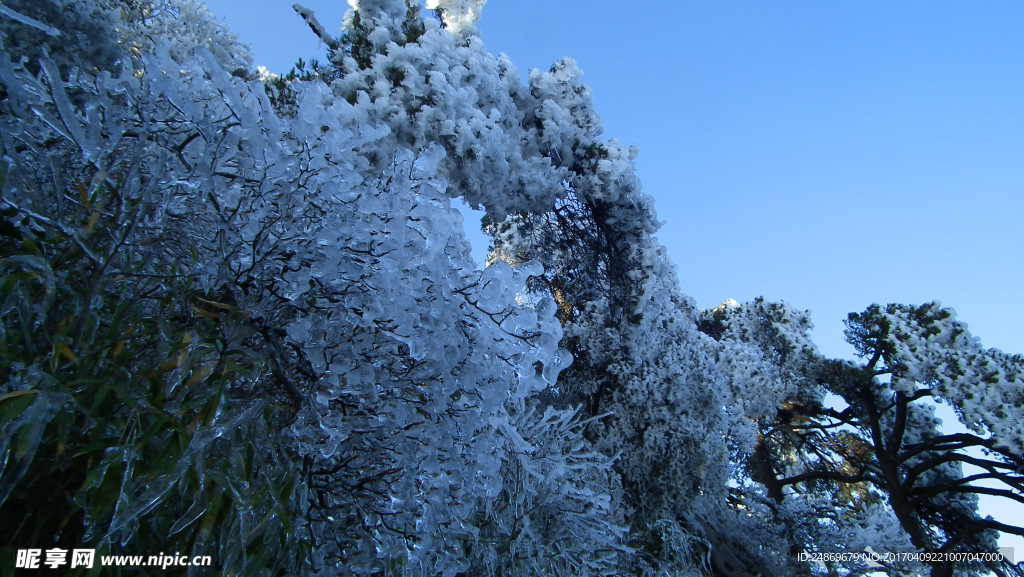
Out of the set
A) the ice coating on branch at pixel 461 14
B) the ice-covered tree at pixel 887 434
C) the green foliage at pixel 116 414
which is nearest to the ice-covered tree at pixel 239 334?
Answer: the green foliage at pixel 116 414

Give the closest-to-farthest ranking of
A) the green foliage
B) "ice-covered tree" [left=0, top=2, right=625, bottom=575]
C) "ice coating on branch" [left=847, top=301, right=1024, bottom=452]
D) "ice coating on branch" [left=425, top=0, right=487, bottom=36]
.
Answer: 1. the green foliage
2. "ice-covered tree" [left=0, top=2, right=625, bottom=575]
3. "ice coating on branch" [left=425, top=0, right=487, bottom=36]
4. "ice coating on branch" [left=847, top=301, right=1024, bottom=452]

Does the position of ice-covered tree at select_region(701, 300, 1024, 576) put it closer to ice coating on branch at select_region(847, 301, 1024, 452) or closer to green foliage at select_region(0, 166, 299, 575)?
ice coating on branch at select_region(847, 301, 1024, 452)

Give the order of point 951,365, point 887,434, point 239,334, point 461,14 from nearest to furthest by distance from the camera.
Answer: point 239,334, point 461,14, point 951,365, point 887,434

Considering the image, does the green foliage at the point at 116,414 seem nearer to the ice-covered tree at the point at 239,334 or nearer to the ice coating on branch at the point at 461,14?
the ice-covered tree at the point at 239,334

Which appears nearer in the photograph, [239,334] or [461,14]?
[239,334]

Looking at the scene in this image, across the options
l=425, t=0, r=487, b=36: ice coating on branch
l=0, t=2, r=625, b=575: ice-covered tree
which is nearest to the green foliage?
l=0, t=2, r=625, b=575: ice-covered tree

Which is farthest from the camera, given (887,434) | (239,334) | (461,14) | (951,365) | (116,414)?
(887,434)

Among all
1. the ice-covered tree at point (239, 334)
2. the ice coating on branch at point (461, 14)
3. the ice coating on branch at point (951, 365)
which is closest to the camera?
the ice-covered tree at point (239, 334)

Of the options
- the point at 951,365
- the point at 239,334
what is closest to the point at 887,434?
the point at 951,365

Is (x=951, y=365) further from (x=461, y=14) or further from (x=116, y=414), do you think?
(x=116, y=414)

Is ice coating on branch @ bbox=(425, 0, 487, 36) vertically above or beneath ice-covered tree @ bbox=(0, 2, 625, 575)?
above

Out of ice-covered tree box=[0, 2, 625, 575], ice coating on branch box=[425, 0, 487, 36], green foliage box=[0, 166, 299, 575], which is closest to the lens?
green foliage box=[0, 166, 299, 575]

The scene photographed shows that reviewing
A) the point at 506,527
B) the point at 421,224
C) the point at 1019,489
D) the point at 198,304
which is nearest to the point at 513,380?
the point at 421,224

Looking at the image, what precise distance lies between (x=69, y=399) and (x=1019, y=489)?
1245 cm
